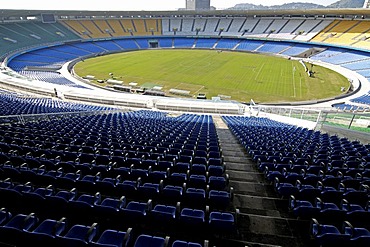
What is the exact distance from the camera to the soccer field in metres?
33.9

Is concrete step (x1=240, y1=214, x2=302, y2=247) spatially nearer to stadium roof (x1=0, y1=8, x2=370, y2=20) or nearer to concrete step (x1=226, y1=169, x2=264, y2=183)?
concrete step (x1=226, y1=169, x2=264, y2=183)

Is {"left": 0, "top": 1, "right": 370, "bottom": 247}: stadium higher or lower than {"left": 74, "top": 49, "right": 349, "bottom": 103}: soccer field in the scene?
lower

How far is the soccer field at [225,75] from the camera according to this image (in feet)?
111

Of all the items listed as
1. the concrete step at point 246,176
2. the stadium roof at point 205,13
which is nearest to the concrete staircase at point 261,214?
the concrete step at point 246,176

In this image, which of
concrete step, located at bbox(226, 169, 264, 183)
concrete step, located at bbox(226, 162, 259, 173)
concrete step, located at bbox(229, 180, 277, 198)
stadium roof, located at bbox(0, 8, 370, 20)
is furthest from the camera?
stadium roof, located at bbox(0, 8, 370, 20)

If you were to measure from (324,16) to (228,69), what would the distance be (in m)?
39.0

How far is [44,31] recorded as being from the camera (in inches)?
2464

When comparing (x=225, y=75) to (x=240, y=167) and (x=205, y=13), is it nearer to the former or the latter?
(x=240, y=167)

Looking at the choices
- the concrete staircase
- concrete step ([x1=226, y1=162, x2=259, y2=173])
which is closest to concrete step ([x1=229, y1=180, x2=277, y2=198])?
the concrete staircase

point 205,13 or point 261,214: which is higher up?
point 205,13

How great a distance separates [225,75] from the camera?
42.0 meters

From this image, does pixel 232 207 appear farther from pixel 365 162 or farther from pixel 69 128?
pixel 69 128

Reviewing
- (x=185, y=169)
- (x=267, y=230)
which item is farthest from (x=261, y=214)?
(x=185, y=169)

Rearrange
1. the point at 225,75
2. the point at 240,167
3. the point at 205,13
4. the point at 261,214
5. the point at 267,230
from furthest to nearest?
the point at 205,13
the point at 225,75
the point at 240,167
the point at 261,214
the point at 267,230
